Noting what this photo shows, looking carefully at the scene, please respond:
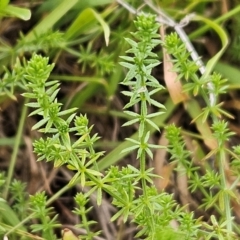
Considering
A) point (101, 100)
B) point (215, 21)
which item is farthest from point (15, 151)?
point (215, 21)

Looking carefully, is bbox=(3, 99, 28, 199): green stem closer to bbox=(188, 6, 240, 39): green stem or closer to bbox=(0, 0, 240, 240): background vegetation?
bbox=(0, 0, 240, 240): background vegetation

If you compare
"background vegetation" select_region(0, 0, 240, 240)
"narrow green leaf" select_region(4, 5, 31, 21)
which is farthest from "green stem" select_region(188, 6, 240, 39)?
"narrow green leaf" select_region(4, 5, 31, 21)

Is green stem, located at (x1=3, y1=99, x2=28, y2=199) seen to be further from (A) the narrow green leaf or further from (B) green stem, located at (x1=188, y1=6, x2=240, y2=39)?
(B) green stem, located at (x1=188, y1=6, x2=240, y2=39)

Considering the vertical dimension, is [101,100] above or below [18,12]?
below

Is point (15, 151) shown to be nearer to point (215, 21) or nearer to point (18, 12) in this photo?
point (18, 12)

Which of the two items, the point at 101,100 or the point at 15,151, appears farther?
the point at 101,100

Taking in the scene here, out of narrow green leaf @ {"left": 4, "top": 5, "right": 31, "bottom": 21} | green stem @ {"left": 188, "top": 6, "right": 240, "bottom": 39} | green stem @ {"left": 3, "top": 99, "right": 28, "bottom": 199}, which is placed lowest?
green stem @ {"left": 3, "top": 99, "right": 28, "bottom": 199}

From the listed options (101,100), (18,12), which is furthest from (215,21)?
(18,12)

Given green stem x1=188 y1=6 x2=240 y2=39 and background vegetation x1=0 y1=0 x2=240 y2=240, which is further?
green stem x1=188 y1=6 x2=240 y2=39

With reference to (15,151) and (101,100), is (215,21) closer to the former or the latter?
(101,100)

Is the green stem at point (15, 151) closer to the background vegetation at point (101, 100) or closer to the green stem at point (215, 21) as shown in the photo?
the background vegetation at point (101, 100)

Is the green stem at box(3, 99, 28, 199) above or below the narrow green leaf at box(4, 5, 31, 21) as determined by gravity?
below
